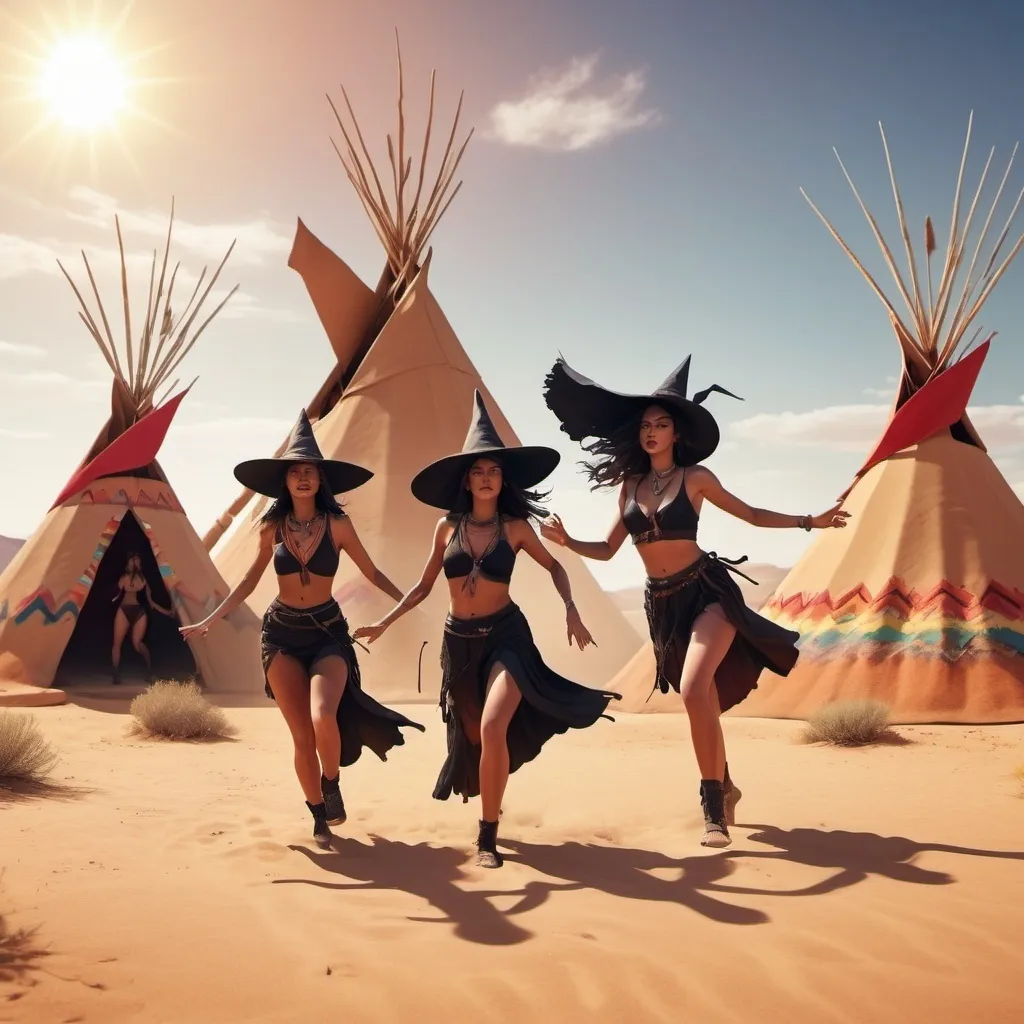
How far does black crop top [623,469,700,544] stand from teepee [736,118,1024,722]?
14.0 ft

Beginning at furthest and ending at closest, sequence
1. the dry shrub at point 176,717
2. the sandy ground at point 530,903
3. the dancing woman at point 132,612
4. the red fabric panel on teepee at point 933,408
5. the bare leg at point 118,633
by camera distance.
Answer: the dancing woman at point 132,612
the bare leg at point 118,633
the red fabric panel on teepee at point 933,408
the dry shrub at point 176,717
the sandy ground at point 530,903

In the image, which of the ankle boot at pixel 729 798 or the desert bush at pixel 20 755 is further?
the desert bush at pixel 20 755

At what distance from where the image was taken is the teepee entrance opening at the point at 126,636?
11672 mm

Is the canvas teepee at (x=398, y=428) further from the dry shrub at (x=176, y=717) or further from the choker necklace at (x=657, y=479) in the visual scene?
the choker necklace at (x=657, y=479)

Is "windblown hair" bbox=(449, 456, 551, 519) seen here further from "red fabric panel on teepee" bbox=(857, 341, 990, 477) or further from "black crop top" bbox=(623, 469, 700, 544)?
"red fabric panel on teepee" bbox=(857, 341, 990, 477)

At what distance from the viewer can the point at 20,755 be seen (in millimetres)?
4953

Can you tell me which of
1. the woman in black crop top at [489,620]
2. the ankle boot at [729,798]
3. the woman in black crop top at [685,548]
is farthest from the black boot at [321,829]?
the ankle boot at [729,798]

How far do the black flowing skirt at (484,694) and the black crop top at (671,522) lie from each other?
27.1 inches

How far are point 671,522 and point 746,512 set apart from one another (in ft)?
1.26

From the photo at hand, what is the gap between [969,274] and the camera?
9.02 metres

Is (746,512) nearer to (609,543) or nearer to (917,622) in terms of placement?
(609,543)

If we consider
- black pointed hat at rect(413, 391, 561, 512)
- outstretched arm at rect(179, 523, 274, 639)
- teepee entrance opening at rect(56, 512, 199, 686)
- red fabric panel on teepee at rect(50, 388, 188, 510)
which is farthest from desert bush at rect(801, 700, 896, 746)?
red fabric panel on teepee at rect(50, 388, 188, 510)

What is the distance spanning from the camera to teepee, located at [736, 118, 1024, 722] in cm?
768

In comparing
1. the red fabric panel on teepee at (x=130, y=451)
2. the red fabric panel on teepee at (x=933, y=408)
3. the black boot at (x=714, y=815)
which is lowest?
the black boot at (x=714, y=815)
